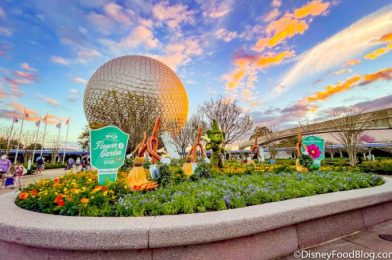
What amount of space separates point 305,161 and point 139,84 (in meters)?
25.7

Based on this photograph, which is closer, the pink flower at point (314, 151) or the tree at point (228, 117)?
the pink flower at point (314, 151)

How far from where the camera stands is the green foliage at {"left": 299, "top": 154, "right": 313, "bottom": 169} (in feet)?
31.3

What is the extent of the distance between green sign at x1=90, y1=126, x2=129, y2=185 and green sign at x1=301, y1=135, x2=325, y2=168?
8568 mm

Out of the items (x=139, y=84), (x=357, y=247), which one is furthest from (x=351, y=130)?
(x=139, y=84)

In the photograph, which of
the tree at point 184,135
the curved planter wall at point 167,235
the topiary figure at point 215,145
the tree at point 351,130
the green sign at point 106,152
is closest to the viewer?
the curved planter wall at point 167,235

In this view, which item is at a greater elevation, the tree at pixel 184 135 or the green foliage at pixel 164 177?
the tree at pixel 184 135

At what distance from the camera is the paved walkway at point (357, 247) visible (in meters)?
2.96

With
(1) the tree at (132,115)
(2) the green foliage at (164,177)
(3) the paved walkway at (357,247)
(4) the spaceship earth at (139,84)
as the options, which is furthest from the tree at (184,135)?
(3) the paved walkway at (357,247)

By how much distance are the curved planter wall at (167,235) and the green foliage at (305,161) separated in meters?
6.74

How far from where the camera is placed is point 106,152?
5352mm

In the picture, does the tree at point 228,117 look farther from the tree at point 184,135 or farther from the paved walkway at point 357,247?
the paved walkway at point 357,247

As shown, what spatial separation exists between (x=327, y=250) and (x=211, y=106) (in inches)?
853

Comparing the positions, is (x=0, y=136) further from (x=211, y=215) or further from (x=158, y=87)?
(x=211, y=215)

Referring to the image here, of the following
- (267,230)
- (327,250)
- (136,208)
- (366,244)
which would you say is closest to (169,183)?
(136,208)
